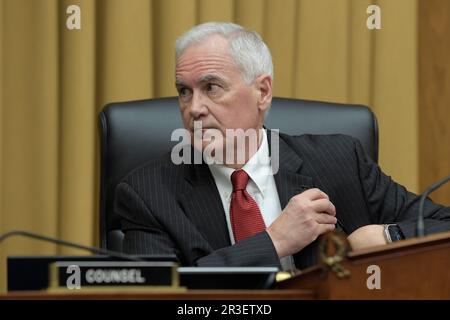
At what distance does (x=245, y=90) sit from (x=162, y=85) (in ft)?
2.83

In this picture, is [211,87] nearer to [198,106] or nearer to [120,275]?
[198,106]

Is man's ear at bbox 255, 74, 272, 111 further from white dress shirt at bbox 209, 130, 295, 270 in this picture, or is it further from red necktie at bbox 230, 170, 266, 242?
red necktie at bbox 230, 170, 266, 242

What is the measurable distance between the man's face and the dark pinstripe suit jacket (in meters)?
0.16

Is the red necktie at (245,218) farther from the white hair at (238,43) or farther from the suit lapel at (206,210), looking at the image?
the white hair at (238,43)

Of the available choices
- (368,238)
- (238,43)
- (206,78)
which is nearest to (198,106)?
(206,78)

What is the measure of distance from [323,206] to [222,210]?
0.95 ft

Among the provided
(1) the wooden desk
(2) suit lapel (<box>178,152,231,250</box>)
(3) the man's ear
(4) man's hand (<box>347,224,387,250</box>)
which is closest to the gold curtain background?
(3) the man's ear

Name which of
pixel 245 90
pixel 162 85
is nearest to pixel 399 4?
pixel 162 85

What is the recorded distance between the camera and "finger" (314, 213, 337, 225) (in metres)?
2.28

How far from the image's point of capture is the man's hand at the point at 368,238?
221 centimetres

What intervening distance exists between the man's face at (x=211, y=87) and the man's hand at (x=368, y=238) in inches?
18.2

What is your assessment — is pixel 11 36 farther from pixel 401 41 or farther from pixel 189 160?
pixel 401 41

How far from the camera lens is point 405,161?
3.43 m

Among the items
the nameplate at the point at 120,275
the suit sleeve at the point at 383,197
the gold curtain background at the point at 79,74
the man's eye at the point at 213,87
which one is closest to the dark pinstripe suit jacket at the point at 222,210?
the suit sleeve at the point at 383,197
